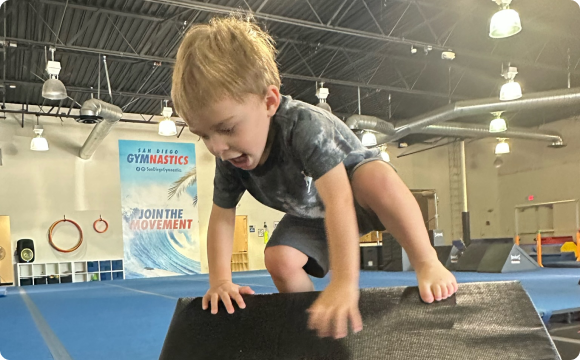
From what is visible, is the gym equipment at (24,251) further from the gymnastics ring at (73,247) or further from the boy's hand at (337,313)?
the boy's hand at (337,313)

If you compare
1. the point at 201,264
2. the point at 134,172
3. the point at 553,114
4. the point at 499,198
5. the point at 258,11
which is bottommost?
the point at 201,264

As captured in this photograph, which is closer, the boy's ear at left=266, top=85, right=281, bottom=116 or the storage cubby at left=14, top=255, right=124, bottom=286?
the boy's ear at left=266, top=85, right=281, bottom=116

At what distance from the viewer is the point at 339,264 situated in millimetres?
1013

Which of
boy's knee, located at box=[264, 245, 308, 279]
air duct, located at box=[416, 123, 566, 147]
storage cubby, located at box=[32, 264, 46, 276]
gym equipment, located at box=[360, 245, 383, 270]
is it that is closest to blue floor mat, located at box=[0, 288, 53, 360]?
boy's knee, located at box=[264, 245, 308, 279]

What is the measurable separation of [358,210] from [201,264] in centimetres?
984

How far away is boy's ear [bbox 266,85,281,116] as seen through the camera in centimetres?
102

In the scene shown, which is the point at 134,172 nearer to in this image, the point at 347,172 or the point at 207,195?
the point at 207,195

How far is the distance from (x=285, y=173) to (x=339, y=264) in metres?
0.27

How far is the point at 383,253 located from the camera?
7652mm

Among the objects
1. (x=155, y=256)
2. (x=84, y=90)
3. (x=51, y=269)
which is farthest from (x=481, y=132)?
(x=51, y=269)

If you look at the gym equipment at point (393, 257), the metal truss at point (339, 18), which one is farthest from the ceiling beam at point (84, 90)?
the gym equipment at point (393, 257)

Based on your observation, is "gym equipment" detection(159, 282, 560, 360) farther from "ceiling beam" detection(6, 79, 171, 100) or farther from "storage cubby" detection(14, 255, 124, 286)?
"storage cubby" detection(14, 255, 124, 286)

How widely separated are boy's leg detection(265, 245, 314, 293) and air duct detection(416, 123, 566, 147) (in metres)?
8.46

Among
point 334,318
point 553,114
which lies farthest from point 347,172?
point 553,114
